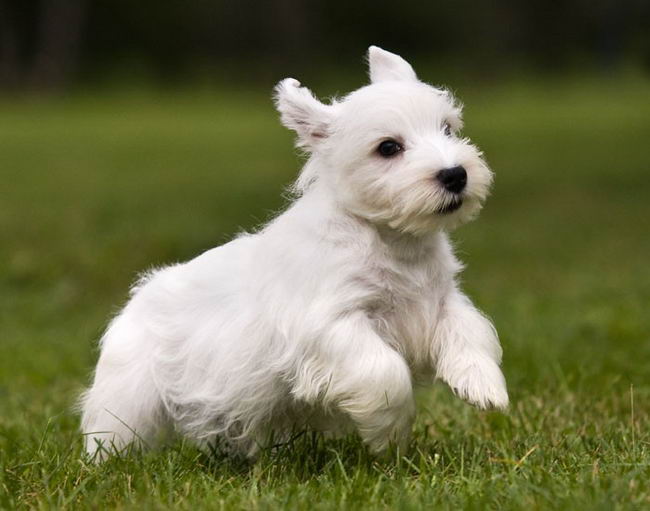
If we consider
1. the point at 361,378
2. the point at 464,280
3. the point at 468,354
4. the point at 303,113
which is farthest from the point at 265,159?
the point at 361,378

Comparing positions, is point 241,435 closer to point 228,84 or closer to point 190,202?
point 190,202

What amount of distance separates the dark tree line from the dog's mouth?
38.7 metres

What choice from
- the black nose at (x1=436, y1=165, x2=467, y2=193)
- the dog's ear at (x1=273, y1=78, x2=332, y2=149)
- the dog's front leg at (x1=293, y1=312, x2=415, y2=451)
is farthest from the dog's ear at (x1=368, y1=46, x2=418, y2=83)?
the dog's front leg at (x1=293, y1=312, x2=415, y2=451)

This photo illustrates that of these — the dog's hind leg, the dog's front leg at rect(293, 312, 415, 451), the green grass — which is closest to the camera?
the green grass

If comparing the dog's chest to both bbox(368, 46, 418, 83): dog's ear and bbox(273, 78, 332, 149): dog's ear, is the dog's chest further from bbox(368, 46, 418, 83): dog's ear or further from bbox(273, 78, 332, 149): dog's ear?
bbox(368, 46, 418, 83): dog's ear

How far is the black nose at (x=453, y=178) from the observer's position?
4.48 m

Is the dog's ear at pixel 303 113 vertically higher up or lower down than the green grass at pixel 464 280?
higher up

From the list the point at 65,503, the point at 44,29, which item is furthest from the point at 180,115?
the point at 65,503

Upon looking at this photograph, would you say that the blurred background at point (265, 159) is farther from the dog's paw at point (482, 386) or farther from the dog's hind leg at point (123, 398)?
the dog's paw at point (482, 386)

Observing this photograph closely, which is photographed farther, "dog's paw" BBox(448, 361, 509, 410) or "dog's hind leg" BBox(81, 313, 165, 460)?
"dog's hind leg" BBox(81, 313, 165, 460)

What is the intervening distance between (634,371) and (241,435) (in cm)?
273

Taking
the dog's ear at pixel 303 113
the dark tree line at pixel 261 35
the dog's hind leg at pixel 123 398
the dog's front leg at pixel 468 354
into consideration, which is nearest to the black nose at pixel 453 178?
the dog's front leg at pixel 468 354

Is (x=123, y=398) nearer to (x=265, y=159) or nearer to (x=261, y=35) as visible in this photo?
(x=265, y=159)

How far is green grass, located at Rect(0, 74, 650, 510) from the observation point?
4.24 meters
